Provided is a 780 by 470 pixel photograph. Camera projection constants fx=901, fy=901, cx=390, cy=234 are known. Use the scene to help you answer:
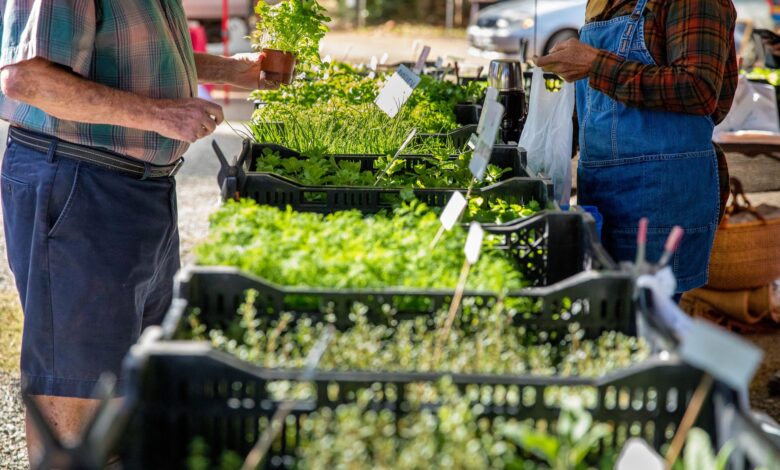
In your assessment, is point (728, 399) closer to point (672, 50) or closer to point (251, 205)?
point (251, 205)

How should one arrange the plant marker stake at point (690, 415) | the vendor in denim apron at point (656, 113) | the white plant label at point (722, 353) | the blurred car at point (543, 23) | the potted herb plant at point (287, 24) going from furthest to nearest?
the blurred car at point (543, 23), the potted herb plant at point (287, 24), the vendor in denim apron at point (656, 113), the plant marker stake at point (690, 415), the white plant label at point (722, 353)

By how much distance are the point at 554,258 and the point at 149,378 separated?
1.13m

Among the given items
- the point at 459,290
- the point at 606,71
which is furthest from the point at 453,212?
the point at 606,71

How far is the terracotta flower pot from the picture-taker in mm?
3268

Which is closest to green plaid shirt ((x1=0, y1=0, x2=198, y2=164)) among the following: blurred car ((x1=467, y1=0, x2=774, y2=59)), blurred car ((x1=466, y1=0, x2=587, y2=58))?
blurred car ((x1=466, y1=0, x2=587, y2=58))

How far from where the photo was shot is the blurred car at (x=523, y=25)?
41.5ft

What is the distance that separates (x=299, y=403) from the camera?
1.50 m

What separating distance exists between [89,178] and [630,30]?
1688 mm

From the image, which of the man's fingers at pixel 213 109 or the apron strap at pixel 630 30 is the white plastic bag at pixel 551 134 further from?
the man's fingers at pixel 213 109

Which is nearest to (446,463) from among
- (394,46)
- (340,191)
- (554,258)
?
(554,258)

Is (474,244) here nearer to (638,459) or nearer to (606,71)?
(638,459)

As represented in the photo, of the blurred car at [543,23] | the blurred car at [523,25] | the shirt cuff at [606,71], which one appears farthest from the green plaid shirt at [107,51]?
the blurred car at [543,23]

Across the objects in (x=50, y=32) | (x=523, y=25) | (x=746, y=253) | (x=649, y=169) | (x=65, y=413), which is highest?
(x=523, y=25)

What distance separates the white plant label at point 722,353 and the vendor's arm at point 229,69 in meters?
2.34
